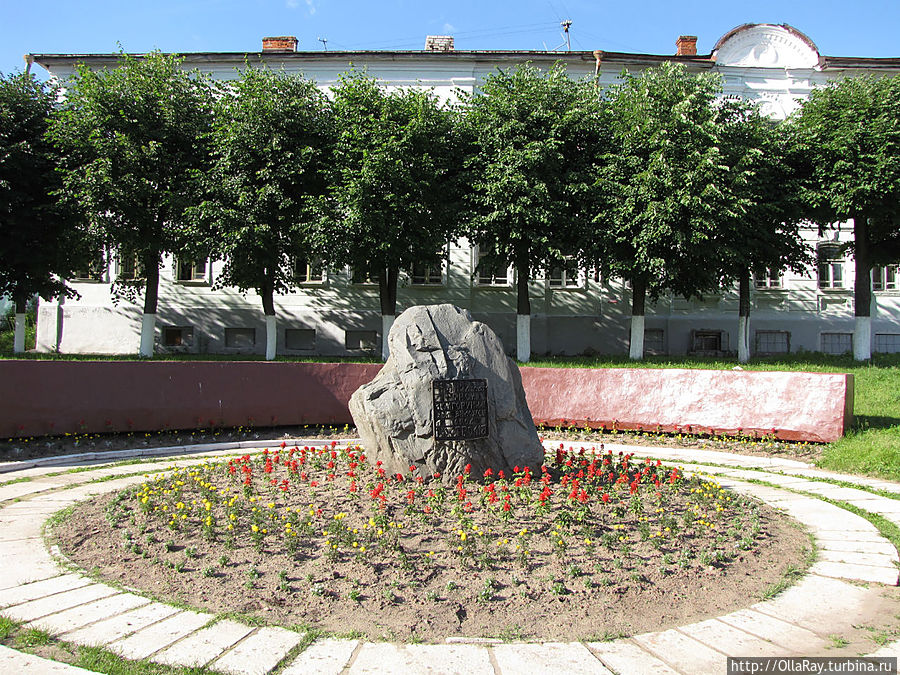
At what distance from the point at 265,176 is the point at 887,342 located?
26624 millimetres

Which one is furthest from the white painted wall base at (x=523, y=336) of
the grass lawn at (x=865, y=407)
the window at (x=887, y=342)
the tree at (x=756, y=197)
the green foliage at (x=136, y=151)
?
the window at (x=887, y=342)

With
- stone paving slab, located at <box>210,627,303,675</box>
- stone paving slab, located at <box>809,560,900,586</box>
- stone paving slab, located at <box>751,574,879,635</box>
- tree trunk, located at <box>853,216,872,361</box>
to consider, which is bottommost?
stone paving slab, located at <box>210,627,303,675</box>

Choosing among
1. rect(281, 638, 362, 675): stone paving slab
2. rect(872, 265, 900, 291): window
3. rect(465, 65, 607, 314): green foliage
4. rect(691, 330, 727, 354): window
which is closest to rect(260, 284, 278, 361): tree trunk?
rect(465, 65, 607, 314): green foliage

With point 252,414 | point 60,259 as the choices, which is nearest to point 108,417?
point 252,414

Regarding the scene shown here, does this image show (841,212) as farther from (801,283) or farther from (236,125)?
(236,125)

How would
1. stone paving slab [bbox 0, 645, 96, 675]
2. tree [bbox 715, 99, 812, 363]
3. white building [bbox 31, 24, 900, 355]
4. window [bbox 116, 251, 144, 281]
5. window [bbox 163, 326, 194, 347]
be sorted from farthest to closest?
window [bbox 163, 326, 194, 347], white building [bbox 31, 24, 900, 355], window [bbox 116, 251, 144, 281], tree [bbox 715, 99, 812, 363], stone paving slab [bbox 0, 645, 96, 675]

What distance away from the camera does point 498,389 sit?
7.67m

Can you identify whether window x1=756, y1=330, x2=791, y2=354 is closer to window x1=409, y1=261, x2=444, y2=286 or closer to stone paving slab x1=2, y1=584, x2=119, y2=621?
window x1=409, y1=261, x2=444, y2=286

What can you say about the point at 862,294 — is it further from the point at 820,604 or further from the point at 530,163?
the point at 820,604

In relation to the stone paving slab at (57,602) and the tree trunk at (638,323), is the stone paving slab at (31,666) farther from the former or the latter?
the tree trunk at (638,323)

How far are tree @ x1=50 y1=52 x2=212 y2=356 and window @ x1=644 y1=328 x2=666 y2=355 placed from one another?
61.8ft

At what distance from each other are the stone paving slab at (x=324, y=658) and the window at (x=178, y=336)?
995 inches

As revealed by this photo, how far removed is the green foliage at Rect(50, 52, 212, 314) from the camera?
20.0m

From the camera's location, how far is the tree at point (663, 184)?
1919 centimetres
